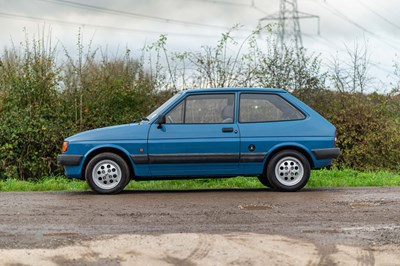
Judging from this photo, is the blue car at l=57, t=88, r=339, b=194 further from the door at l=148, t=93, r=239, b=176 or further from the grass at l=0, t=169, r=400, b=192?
the grass at l=0, t=169, r=400, b=192

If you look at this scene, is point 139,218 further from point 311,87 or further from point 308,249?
point 311,87

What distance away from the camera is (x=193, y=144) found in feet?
35.1

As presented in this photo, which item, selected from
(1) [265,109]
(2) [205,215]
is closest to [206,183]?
(1) [265,109]

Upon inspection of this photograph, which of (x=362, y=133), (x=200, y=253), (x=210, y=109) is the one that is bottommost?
(x=200, y=253)

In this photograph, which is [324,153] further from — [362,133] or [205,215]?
[362,133]

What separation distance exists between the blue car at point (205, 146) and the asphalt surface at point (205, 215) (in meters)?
0.34

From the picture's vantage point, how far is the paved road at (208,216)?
6828mm

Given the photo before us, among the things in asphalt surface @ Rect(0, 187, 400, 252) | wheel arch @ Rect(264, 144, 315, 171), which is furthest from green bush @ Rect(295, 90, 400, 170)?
wheel arch @ Rect(264, 144, 315, 171)

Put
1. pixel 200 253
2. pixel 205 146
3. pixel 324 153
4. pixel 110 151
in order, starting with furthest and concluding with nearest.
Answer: pixel 324 153
pixel 110 151
pixel 205 146
pixel 200 253

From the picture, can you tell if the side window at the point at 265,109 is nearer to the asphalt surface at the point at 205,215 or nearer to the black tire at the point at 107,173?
the asphalt surface at the point at 205,215

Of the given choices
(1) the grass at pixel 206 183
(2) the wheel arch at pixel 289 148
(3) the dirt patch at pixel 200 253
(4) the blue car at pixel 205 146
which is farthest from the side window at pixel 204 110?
(3) the dirt patch at pixel 200 253

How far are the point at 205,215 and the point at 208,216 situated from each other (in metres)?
0.10

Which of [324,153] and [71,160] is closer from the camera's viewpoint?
[71,160]

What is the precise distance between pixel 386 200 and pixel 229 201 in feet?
7.27
